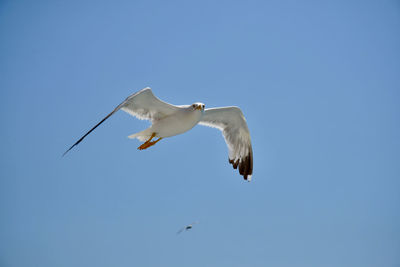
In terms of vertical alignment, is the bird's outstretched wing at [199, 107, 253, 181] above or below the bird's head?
above

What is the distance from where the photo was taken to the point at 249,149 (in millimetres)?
8695

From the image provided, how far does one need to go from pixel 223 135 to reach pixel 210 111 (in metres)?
0.78

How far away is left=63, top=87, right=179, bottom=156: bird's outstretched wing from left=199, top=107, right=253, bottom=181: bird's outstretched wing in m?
1.50

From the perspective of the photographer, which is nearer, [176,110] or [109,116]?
[109,116]

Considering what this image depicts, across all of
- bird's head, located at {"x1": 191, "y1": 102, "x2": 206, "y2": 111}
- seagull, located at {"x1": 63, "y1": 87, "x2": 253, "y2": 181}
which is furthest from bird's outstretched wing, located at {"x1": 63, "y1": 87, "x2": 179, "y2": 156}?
bird's head, located at {"x1": 191, "y1": 102, "x2": 206, "y2": 111}

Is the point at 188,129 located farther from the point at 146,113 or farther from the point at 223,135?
the point at 223,135

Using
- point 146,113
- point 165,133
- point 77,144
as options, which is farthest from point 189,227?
point 77,144

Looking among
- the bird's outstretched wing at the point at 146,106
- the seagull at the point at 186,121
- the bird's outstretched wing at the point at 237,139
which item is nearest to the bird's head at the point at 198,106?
the seagull at the point at 186,121

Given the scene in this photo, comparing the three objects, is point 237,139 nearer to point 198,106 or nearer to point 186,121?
point 186,121

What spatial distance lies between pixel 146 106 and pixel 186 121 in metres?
0.81

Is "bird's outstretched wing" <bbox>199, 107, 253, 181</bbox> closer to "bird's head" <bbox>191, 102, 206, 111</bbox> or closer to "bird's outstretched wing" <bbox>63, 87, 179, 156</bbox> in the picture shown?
"bird's outstretched wing" <bbox>63, 87, 179, 156</bbox>

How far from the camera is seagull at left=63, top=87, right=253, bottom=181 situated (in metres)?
6.73

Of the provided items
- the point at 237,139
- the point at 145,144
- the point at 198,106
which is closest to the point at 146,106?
the point at 145,144

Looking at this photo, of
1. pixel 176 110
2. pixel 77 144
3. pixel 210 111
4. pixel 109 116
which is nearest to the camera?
pixel 77 144
